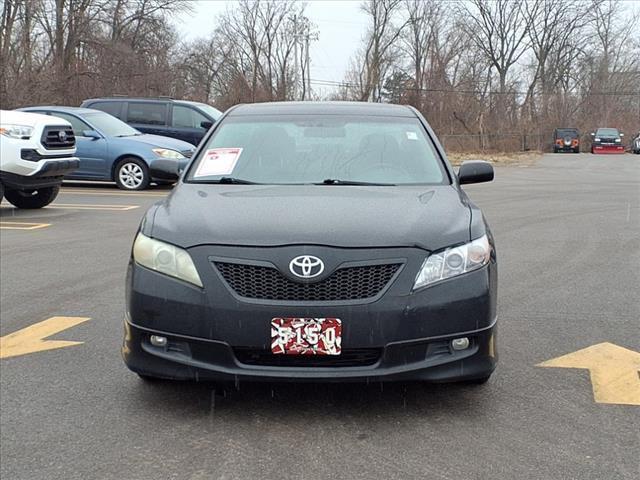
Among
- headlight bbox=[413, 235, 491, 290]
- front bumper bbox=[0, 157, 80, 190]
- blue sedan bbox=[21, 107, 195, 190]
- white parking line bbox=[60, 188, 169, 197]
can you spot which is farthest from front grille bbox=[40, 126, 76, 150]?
headlight bbox=[413, 235, 491, 290]

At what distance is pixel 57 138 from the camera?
34.1 ft

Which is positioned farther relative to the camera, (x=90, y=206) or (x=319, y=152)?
(x=90, y=206)

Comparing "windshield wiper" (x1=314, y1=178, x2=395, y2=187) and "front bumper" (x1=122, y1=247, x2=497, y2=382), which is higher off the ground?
"windshield wiper" (x1=314, y1=178, x2=395, y2=187)

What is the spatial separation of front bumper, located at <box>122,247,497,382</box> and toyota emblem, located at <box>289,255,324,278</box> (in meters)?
0.13

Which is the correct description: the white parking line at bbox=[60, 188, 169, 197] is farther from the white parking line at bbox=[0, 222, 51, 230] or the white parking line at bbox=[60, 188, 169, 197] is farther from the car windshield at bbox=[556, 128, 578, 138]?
the car windshield at bbox=[556, 128, 578, 138]

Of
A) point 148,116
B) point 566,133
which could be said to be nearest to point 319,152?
point 148,116

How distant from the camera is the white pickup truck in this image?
984 centimetres

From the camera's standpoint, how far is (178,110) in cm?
1673

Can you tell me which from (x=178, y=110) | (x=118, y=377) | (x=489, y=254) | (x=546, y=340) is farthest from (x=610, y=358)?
(x=178, y=110)

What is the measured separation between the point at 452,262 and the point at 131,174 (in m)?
11.7

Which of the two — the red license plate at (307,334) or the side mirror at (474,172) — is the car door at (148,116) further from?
the red license plate at (307,334)

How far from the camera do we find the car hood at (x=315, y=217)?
3.25m

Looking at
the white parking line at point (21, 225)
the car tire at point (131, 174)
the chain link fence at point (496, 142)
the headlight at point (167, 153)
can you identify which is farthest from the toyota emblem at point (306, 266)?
the chain link fence at point (496, 142)

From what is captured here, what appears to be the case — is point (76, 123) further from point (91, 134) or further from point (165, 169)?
point (165, 169)
